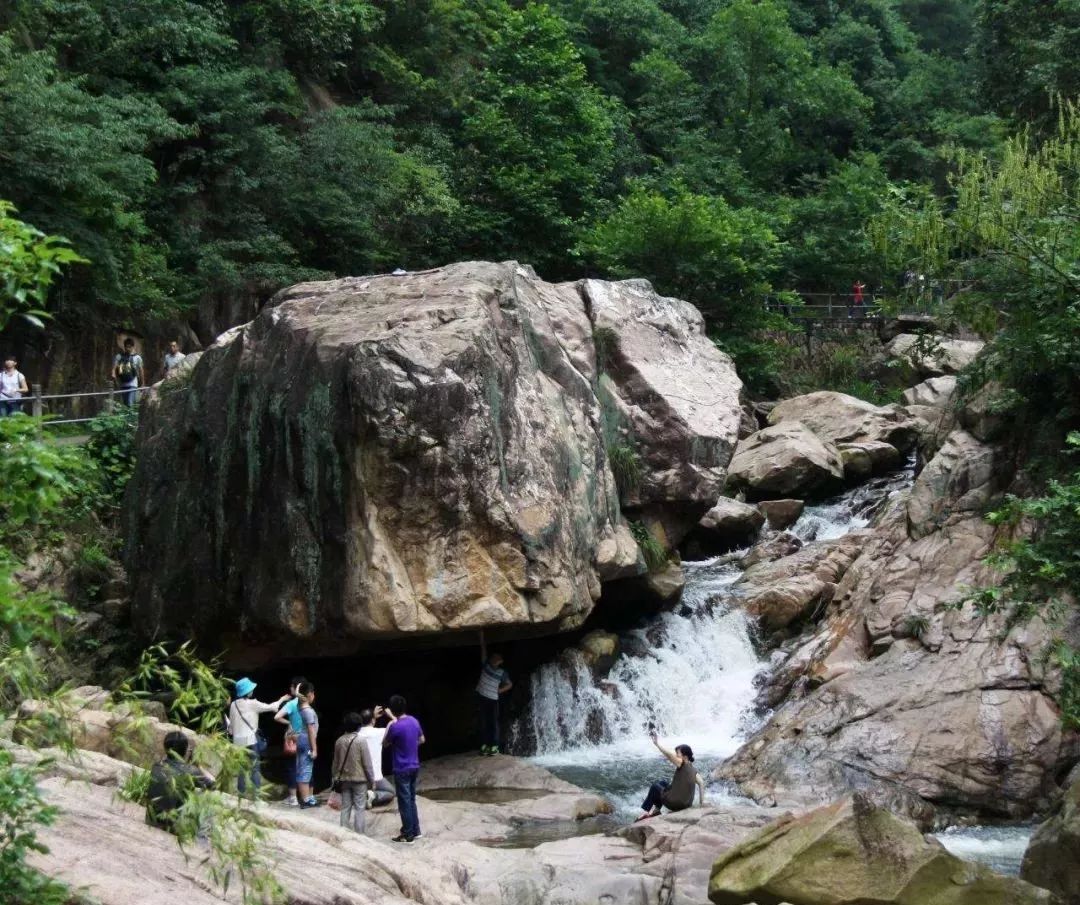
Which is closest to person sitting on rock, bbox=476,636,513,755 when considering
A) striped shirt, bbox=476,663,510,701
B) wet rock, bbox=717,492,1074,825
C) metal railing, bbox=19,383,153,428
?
striped shirt, bbox=476,663,510,701

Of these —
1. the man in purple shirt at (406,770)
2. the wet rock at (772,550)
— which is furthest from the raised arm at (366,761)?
the wet rock at (772,550)

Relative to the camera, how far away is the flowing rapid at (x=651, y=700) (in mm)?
18406

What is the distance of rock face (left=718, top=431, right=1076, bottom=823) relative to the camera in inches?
623

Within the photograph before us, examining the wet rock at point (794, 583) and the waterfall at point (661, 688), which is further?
the wet rock at point (794, 583)

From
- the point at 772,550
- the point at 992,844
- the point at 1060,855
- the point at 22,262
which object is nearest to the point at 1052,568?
the point at 1060,855

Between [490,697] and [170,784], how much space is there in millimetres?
10129

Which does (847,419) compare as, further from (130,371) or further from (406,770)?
(406,770)

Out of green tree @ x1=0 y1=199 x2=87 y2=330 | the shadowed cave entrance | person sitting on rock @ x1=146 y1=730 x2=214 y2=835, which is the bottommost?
the shadowed cave entrance

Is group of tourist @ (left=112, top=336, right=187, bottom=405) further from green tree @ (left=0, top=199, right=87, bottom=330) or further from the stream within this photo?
green tree @ (left=0, top=199, right=87, bottom=330)

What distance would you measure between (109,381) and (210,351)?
8.39m

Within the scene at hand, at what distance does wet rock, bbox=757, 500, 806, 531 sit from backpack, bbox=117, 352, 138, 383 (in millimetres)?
12186

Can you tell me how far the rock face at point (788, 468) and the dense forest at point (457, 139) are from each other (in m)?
6.17

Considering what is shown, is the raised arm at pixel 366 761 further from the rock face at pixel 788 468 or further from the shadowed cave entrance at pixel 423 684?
the rock face at pixel 788 468

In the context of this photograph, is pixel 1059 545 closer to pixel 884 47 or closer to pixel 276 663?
pixel 276 663
